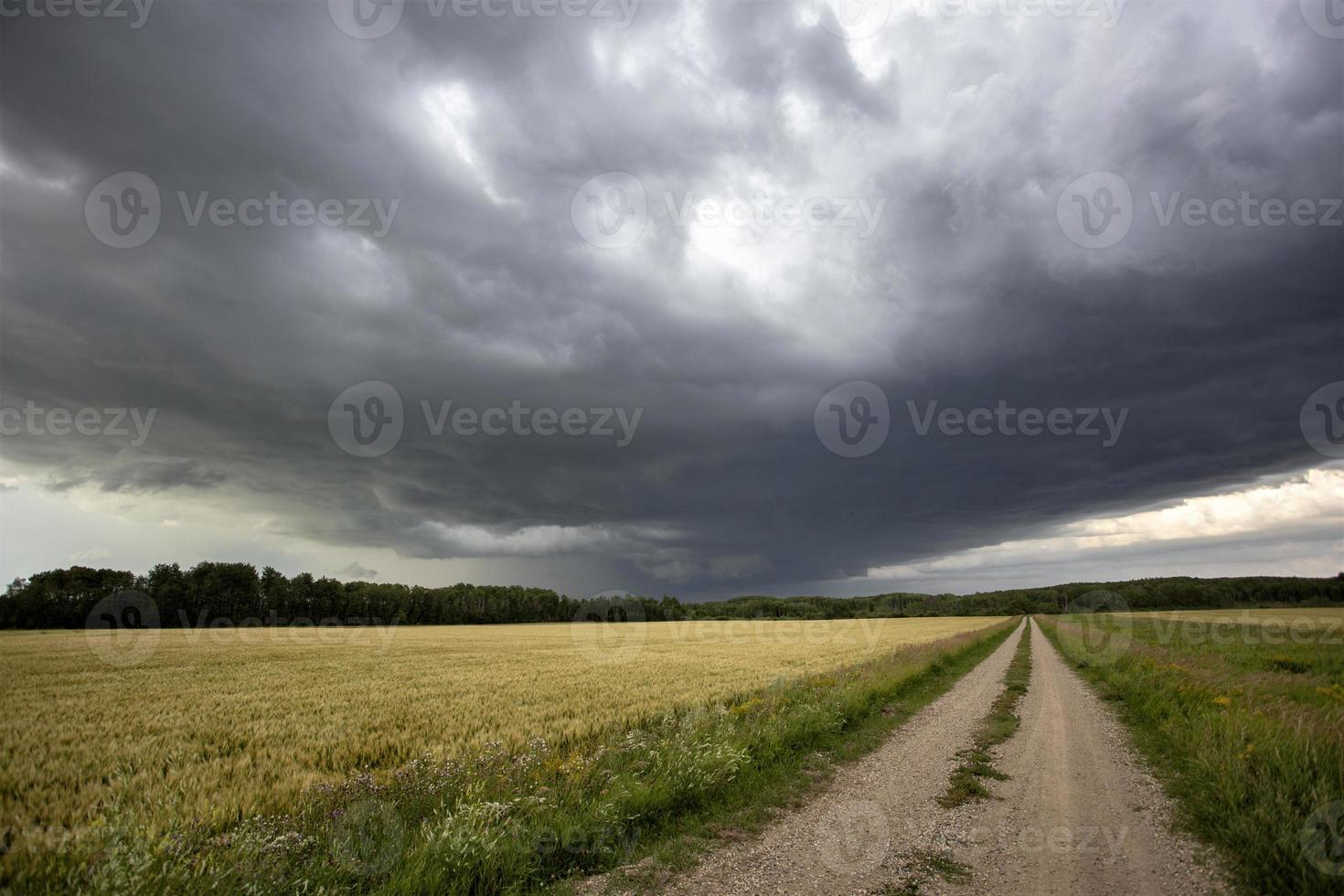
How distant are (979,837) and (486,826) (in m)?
6.00

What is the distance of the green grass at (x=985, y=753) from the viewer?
8088mm

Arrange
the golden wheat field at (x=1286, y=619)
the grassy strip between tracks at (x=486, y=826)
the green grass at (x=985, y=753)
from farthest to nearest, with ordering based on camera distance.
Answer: the golden wheat field at (x=1286, y=619) < the green grass at (x=985, y=753) < the grassy strip between tracks at (x=486, y=826)

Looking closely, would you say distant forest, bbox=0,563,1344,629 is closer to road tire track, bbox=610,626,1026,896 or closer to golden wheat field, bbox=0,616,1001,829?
golden wheat field, bbox=0,616,1001,829

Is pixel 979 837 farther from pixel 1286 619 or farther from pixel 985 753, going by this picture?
pixel 1286 619

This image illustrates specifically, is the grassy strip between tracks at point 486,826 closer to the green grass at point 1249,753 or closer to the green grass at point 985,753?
the green grass at point 985,753

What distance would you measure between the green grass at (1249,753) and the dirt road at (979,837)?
42 cm

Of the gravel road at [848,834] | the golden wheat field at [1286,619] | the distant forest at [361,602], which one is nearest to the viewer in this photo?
the gravel road at [848,834]

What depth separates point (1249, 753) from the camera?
750 centimetres

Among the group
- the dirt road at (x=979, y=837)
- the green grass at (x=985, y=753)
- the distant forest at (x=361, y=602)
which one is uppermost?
the dirt road at (x=979, y=837)

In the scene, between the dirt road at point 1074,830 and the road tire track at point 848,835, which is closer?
the dirt road at point 1074,830

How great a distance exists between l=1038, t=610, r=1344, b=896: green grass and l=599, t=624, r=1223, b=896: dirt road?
16.4 inches

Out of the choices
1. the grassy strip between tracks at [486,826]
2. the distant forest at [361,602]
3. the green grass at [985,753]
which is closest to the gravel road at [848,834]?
the green grass at [985,753]

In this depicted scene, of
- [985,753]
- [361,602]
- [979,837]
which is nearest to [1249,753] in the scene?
[985,753]

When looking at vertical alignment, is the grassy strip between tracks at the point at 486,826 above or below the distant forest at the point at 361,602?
above
